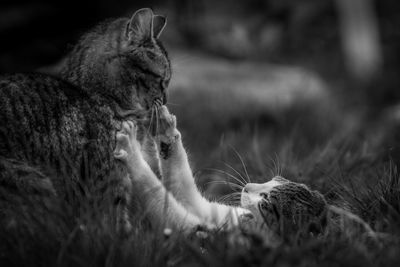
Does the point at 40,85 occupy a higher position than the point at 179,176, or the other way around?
the point at 40,85

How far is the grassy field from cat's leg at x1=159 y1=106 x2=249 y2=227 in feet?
0.81

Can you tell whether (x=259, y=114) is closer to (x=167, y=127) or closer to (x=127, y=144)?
(x=167, y=127)

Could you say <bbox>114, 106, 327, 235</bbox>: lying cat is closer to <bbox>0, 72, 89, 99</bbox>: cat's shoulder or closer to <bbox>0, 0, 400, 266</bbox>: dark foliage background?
<bbox>0, 0, 400, 266</bbox>: dark foliage background

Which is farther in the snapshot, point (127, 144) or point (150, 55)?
point (150, 55)

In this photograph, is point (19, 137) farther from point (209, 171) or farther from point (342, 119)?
point (342, 119)

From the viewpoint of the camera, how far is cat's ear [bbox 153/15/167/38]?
287 centimetres

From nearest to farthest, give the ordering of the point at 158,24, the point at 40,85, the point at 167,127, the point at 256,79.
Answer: the point at 40,85, the point at 167,127, the point at 158,24, the point at 256,79

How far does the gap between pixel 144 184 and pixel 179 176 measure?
33 cm

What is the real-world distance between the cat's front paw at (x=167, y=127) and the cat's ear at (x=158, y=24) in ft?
1.42

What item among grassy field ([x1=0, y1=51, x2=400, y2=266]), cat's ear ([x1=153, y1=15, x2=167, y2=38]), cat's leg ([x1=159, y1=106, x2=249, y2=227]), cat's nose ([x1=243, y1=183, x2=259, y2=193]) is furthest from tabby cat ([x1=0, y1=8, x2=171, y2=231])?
cat's nose ([x1=243, y1=183, x2=259, y2=193])

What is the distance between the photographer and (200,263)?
1928 mm

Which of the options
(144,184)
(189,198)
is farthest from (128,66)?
(189,198)

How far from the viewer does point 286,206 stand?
257 cm

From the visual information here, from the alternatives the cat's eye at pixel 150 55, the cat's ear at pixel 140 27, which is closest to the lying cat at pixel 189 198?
the cat's eye at pixel 150 55
